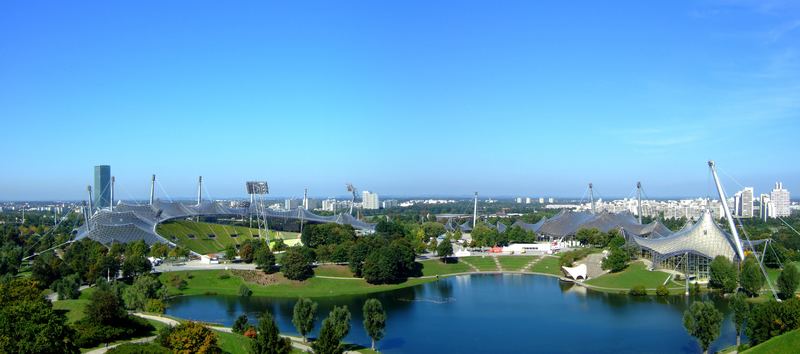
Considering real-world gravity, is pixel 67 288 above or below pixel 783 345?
below

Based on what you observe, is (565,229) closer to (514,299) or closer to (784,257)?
(784,257)

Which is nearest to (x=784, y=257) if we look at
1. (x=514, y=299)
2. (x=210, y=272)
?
(x=514, y=299)

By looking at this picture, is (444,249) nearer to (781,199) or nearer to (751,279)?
(751,279)

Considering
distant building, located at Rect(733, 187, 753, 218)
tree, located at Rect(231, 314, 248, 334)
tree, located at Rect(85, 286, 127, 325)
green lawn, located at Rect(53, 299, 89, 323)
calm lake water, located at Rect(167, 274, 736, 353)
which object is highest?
distant building, located at Rect(733, 187, 753, 218)

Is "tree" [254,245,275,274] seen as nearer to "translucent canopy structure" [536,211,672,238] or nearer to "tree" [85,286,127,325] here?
"tree" [85,286,127,325]

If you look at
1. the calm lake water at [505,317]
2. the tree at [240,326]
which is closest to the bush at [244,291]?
the calm lake water at [505,317]

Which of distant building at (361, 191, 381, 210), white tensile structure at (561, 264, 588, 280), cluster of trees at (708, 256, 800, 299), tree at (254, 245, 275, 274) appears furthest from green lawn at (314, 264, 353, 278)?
distant building at (361, 191, 381, 210)

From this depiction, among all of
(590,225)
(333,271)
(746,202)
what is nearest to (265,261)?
(333,271)
